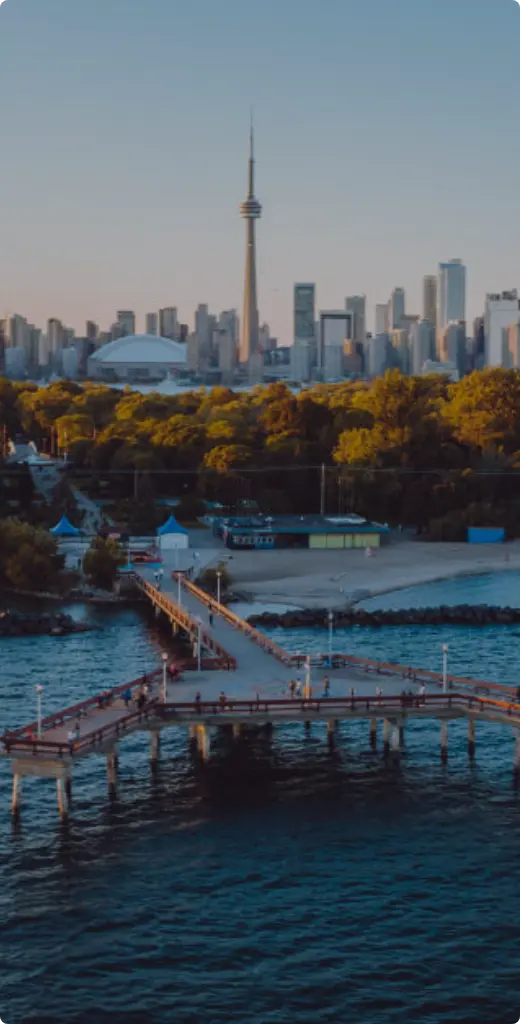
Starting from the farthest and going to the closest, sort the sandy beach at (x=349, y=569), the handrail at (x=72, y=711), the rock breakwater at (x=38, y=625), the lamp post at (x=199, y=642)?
the sandy beach at (x=349, y=569), the rock breakwater at (x=38, y=625), the lamp post at (x=199, y=642), the handrail at (x=72, y=711)

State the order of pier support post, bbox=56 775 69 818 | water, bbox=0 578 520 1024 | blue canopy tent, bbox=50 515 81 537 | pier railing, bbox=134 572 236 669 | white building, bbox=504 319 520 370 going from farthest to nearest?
1. white building, bbox=504 319 520 370
2. blue canopy tent, bbox=50 515 81 537
3. pier railing, bbox=134 572 236 669
4. pier support post, bbox=56 775 69 818
5. water, bbox=0 578 520 1024

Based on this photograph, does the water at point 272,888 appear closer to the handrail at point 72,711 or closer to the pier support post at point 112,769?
the pier support post at point 112,769

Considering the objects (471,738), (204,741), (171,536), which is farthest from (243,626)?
(171,536)

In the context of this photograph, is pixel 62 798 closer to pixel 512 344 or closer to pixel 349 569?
pixel 349 569

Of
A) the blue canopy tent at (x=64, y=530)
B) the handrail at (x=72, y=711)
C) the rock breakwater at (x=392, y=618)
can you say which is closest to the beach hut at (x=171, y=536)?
the blue canopy tent at (x=64, y=530)

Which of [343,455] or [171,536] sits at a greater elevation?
[343,455]

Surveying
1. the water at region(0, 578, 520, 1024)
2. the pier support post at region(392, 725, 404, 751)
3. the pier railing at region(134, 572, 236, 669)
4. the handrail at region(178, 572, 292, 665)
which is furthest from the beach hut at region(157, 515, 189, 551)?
the pier support post at region(392, 725, 404, 751)

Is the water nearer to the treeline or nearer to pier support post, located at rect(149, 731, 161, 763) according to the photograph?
pier support post, located at rect(149, 731, 161, 763)
